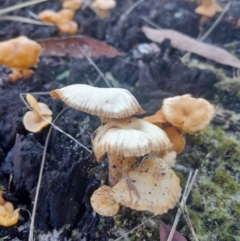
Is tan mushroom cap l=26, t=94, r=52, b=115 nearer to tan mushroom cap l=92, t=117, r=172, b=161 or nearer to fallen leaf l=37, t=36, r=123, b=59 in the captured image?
tan mushroom cap l=92, t=117, r=172, b=161

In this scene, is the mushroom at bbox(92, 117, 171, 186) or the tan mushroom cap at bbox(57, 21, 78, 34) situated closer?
the mushroom at bbox(92, 117, 171, 186)

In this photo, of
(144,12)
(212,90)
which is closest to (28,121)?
(212,90)

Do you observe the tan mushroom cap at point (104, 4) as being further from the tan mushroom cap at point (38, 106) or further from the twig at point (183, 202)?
the twig at point (183, 202)

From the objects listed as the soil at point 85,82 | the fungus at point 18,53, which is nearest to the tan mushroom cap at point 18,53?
the fungus at point 18,53

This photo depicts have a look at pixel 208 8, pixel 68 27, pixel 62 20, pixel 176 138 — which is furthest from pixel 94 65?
pixel 208 8

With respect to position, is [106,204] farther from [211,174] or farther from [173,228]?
[211,174]

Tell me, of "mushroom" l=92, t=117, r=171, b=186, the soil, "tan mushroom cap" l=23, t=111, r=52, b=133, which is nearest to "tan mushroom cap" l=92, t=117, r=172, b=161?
"mushroom" l=92, t=117, r=171, b=186
